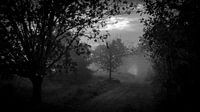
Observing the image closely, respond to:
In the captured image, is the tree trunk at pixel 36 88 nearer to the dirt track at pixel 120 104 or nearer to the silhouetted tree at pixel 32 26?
the silhouetted tree at pixel 32 26

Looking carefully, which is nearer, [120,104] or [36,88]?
[36,88]

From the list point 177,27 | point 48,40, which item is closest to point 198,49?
point 177,27

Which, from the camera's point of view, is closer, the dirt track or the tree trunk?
the tree trunk

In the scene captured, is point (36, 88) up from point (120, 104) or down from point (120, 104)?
up

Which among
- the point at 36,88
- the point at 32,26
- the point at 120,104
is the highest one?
the point at 32,26

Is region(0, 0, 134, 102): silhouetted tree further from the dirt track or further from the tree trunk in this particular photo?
the dirt track

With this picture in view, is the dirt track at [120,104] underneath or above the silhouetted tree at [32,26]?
underneath

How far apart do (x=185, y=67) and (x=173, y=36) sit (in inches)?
96.8

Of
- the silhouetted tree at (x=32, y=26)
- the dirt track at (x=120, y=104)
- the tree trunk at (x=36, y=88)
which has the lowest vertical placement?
the dirt track at (x=120, y=104)

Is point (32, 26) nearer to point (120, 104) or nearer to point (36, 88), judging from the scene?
point (36, 88)

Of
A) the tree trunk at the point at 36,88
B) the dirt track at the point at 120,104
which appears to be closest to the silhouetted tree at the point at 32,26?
the tree trunk at the point at 36,88

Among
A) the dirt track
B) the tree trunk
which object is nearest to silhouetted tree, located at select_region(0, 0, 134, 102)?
the tree trunk

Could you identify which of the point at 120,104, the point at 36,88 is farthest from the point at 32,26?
the point at 120,104

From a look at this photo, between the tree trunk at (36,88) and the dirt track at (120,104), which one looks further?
the dirt track at (120,104)
